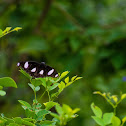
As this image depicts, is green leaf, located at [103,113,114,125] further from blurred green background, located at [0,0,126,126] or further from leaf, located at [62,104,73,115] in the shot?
blurred green background, located at [0,0,126,126]

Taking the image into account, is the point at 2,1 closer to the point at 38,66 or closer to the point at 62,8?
the point at 62,8

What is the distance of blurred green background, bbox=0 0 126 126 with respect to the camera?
6.56ft

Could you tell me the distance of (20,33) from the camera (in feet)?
7.60

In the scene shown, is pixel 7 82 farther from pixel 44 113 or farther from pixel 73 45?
pixel 73 45

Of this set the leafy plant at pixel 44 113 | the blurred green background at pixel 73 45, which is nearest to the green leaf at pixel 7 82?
the leafy plant at pixel 44 113

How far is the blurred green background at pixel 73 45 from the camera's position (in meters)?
2.00

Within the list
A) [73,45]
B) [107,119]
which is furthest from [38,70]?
[73,45]

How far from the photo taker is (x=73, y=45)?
199 cm

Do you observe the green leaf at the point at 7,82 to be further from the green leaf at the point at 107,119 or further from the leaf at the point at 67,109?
the green leaf at the point at 107,119

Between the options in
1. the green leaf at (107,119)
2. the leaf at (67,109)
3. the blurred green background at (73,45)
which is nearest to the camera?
the leaf at (67,109)

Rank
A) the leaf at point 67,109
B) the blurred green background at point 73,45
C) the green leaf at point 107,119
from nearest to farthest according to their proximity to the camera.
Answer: the leaf at point 67,109 < the green leaf at point 107,119 < the blurred green background at point 73,45

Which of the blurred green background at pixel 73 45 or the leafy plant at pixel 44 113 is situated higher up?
the blurred green background at pixel 73 45

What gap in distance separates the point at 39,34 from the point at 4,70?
76cm

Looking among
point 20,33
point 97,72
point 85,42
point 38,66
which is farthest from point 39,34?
point 38,66
